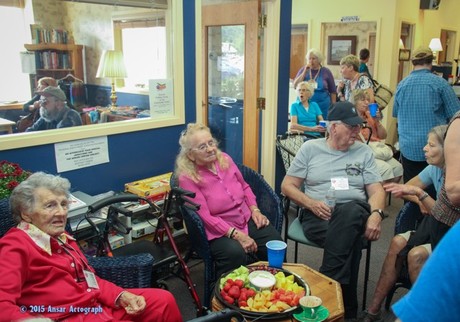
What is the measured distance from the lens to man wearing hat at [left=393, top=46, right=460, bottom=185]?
347 cm

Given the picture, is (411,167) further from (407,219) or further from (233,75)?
(233,75)

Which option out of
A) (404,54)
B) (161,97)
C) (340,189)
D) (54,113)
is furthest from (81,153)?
(404,54)

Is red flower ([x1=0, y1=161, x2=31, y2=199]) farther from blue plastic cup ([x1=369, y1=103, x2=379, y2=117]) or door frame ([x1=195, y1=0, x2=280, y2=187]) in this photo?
blue plastic cup ([x1=369, y1=103, x2=379, y2=117])

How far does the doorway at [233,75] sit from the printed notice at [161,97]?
1.07 metres

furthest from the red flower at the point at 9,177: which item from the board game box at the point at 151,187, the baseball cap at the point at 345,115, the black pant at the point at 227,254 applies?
the baseball cap at the point at 345,115

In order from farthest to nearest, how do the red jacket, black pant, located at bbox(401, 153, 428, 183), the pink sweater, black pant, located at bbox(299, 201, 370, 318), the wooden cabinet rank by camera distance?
the wooden cabinet, black pant, located at bbox(401, 153, 428, 183), the pink sweater, black pant, located at bbox(299, 201, 370, 318), the red jacket

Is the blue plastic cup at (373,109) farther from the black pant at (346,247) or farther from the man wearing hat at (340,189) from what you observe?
the black pant at (346,247)

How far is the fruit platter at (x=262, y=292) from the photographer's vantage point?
1.77 meters

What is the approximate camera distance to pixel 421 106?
353 cm

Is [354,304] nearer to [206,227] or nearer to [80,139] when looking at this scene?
[206,227]

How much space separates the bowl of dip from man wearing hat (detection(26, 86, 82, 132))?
163cm

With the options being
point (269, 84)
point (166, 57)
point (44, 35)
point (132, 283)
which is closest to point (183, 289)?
point (132, 283)

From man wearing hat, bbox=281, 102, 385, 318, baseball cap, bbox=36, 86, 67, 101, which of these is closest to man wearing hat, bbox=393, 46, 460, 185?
man wearing hat, bbox=281, 102, 385, 318

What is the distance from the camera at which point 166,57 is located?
3270mm
